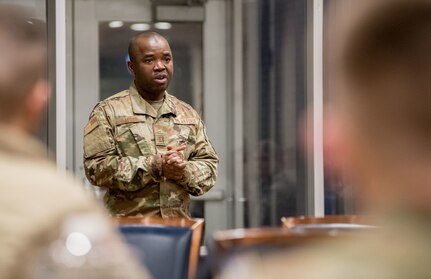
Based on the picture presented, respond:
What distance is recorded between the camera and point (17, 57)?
2.67 ft

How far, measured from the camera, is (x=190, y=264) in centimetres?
223

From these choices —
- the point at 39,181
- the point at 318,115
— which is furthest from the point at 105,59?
the point at 39,181

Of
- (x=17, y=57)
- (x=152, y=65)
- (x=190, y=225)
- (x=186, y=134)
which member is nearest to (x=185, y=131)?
(x=186, y=134)

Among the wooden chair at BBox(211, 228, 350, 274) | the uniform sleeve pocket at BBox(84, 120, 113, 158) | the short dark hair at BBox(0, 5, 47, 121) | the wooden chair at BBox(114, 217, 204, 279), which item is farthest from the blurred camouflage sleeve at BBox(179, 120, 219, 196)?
the wooden chair at BBox(211, 228, 350, 274)

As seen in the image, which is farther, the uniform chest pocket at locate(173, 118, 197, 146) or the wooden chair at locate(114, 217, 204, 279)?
the uniform chest pocket at locate(173, 118, 197, 146)

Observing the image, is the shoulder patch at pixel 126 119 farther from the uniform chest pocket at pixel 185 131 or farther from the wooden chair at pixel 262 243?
the wooden chair at pixel 262 243

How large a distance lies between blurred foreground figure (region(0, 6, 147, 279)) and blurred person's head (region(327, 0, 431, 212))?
0.67ft

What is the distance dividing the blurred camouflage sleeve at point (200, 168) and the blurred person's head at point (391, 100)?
360 cm

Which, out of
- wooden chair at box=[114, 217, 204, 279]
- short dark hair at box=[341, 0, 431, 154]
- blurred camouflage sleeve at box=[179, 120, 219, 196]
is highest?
short dark hair at box=[341, 0, 431, 154]

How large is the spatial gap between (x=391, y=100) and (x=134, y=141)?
373 centimetres

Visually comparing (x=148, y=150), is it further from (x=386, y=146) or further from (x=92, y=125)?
(x=386, y=146)

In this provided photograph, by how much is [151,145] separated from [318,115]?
2.06m

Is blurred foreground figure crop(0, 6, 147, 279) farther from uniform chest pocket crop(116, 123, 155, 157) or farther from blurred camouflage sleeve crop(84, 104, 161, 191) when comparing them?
uniform chest pocket crop(116, 123, 155, 157)

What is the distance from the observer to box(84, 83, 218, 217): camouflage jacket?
4.16m
